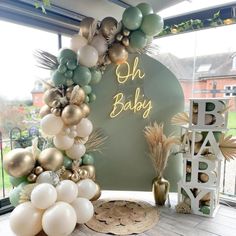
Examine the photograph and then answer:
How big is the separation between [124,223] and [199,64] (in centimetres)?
216

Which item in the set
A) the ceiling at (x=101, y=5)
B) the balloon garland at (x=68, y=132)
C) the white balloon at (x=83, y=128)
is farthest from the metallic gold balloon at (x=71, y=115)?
the ceiling at (x=101, y=5)

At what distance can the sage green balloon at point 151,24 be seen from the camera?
91.0 inches

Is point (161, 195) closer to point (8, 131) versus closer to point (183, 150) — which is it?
point (183, 150)

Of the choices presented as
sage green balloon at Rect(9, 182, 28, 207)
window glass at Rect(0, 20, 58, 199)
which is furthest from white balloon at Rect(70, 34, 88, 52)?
sage green balloon at Rect(9, 182, 28, 207)

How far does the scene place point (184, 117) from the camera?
2.58 m

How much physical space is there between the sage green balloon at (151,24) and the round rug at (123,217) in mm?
2016

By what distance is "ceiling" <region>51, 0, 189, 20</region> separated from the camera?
2.47m

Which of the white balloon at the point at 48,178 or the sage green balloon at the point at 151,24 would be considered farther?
the sage green balloon at the point at 151,24

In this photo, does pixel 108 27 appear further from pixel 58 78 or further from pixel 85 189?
pixel 85 189

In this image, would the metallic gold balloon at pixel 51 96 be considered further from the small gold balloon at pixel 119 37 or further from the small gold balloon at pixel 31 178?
the small gold balloon at pixel 119 37

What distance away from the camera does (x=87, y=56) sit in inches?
88.4

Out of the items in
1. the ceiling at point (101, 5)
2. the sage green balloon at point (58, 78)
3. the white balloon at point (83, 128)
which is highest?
the ceiling at point (101, 5)

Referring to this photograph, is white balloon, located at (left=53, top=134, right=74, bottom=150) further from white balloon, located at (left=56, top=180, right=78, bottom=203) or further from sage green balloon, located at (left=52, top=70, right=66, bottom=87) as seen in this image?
sage green balloon, located at (left=52, top=70, right=66, bottom=87)

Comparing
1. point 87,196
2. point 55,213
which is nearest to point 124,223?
point 87,196
